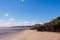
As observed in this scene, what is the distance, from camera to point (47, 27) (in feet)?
150

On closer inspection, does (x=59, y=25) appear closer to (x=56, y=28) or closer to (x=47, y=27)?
(x=56, y=28)

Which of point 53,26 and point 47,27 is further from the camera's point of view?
point 47,27

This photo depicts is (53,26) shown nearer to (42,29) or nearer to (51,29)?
(51,29)

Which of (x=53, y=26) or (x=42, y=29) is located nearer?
(x=53, y=26)

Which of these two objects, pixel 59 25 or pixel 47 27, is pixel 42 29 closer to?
pixel 47 27

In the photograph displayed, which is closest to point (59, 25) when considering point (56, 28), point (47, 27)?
point (56, 28)

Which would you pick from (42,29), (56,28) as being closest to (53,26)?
(56,28)

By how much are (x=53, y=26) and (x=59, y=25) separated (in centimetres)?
181

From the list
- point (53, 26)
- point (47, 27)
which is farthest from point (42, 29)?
point (53, 26)

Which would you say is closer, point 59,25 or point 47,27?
point 59,25

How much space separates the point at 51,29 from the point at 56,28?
8.01ft

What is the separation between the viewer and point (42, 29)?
47906 millimetres

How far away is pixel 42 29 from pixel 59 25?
8181mm

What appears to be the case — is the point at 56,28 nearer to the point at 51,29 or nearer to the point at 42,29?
the point at 51,29
